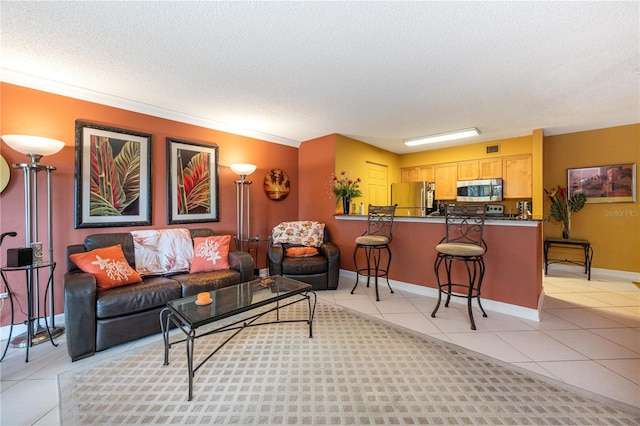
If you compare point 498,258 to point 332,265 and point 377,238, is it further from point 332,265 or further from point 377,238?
point 332,265

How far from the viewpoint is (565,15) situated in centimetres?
164

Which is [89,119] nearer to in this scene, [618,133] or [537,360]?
[537,360]

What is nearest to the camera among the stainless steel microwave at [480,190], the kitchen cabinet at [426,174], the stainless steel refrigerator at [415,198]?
the stainless steel microwave at [480,190]

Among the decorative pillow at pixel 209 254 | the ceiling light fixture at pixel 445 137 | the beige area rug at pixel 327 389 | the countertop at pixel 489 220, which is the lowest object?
the beige area rug at pixel 327 389

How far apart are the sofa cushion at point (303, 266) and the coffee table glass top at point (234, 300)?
84cm

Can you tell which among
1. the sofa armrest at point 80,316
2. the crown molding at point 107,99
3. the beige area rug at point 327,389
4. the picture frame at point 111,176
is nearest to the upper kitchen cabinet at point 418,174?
the crown molding at point 107,99

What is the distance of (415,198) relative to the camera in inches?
207

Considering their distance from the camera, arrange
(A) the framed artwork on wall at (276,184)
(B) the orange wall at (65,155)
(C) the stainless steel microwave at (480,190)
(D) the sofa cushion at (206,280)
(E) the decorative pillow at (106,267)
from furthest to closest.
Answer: (C) the stainless steel microwave at (480,190) < (A) the framed artwork on wall at (276,184) < (D) the sofa cushion at (206,280) < (B) the orange wall at (65,155) < (E) the decorative pillow at (106,267)

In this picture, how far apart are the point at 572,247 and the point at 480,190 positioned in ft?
5.87

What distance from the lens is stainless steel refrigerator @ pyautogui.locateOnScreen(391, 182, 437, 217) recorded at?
5.15 meters

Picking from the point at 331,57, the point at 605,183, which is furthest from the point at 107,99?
the point at 605,183

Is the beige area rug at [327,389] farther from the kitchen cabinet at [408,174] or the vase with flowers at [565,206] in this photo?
the kitchen cabinet at [408,174]

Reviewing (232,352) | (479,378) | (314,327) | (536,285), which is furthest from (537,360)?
(232,352)

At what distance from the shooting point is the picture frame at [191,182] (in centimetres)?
332
